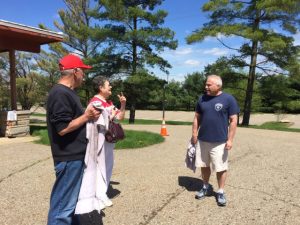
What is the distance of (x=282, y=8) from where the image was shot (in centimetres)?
1742

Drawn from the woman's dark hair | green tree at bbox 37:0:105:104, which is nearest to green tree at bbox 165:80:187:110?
green tree at bbox 37:0:105:104

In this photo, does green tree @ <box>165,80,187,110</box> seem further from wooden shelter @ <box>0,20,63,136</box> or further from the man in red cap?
the man in red cap

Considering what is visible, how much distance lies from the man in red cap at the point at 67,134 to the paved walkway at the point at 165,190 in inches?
43.4

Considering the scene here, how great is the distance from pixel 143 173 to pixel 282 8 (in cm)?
1466

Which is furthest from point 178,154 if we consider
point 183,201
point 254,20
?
point 254,20

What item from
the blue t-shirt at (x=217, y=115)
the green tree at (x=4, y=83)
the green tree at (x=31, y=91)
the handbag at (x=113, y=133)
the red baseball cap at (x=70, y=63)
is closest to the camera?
the red baseball cap at (x=70, y=63)

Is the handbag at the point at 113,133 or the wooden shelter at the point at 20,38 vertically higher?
the wooden shelter at the point at 20,38

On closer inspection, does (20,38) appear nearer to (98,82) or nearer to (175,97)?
(98,82)

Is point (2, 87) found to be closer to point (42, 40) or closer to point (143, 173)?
point (42, 40)

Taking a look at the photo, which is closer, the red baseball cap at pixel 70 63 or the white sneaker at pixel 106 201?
the red baseball cap at pixel 70 63

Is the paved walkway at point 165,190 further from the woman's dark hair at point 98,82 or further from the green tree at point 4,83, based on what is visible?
the green tree at point 4,83

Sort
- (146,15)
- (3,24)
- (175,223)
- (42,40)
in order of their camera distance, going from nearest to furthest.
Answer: (175,223), (3,24), (42,40), (146,15)

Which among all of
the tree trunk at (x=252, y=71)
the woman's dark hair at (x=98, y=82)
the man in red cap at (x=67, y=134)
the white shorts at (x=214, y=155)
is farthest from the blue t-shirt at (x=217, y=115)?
the tree trunk at (x=252, y=71)

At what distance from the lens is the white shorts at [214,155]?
4.60 metres
